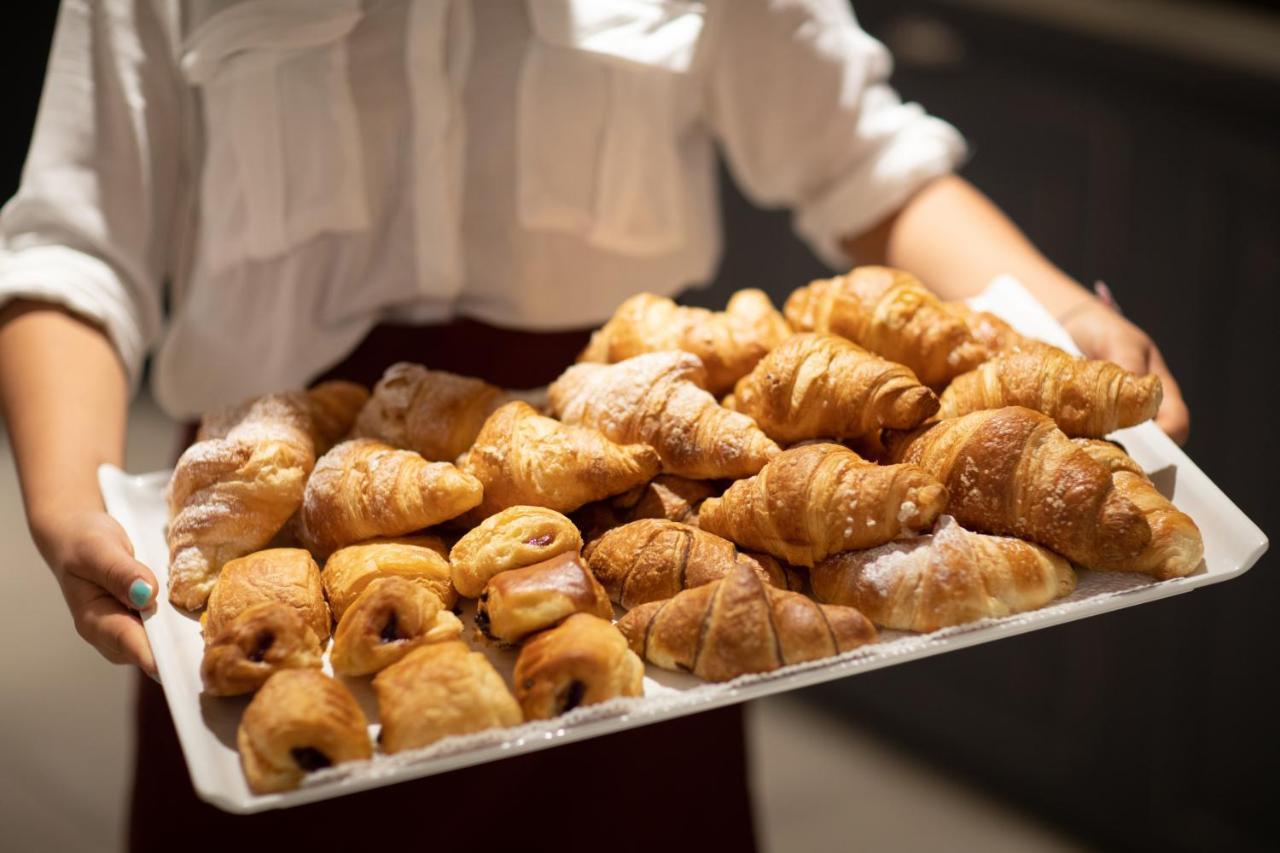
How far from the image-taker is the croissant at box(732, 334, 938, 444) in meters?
1.12

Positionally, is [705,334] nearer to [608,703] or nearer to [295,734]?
[608,703]

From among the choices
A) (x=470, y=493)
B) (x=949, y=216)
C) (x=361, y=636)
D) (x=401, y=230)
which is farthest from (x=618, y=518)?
(x=949, y=216)

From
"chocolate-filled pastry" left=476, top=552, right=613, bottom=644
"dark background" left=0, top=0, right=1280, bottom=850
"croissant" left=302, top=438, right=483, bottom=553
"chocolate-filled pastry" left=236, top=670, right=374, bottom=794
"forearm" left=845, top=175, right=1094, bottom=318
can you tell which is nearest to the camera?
"chocolate-filled pastry" left=236, top=670, right=374, bottom=794

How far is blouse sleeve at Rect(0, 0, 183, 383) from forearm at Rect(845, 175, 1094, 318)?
0.90m

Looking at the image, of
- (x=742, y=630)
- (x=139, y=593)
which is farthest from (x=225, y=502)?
(x=742, y=630)

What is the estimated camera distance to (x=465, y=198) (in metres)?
1.56

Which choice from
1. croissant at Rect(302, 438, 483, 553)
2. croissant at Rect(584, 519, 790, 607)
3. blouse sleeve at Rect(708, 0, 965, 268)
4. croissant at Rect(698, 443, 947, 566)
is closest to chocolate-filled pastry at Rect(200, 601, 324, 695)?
croissant at Rect(302, 438, 483, 553)

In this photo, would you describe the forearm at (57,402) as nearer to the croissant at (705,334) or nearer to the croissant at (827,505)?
the croissant at (705,334)

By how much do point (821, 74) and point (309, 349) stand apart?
2.40 ft

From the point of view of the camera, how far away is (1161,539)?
105cm

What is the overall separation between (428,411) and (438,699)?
0.36 m

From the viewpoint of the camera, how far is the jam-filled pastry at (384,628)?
3.21 feet

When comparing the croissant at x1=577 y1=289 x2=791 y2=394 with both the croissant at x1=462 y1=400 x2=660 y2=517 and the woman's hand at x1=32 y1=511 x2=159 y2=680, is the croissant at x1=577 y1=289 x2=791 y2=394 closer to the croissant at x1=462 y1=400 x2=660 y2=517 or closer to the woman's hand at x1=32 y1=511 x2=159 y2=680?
the croissant at x1=462 y1=400 x2=660 y2=517

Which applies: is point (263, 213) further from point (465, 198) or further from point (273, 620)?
point (273, 620)
